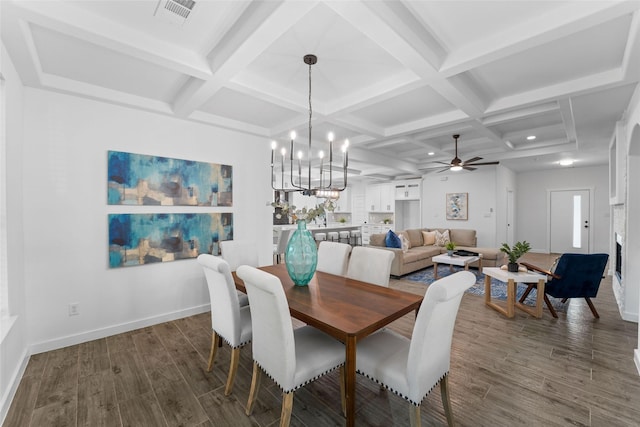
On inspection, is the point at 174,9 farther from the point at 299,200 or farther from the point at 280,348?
the point at 299,200

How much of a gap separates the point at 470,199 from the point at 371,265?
627 cm

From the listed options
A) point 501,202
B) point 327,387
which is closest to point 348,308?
point 327,387

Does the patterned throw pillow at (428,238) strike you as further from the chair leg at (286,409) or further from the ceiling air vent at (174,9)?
the ceiling air vent at (174,9)

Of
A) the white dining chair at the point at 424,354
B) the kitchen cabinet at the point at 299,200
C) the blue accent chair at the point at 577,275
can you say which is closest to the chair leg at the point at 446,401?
the white dining chair at the point at 424,354

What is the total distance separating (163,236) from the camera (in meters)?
3.37

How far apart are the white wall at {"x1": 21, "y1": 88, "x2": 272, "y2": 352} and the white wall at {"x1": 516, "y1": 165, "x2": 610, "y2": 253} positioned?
30.3 ft

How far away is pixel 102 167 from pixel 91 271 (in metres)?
1.10

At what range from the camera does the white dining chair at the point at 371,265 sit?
2.50 metres

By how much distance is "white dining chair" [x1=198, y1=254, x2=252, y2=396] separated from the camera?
1.98 m

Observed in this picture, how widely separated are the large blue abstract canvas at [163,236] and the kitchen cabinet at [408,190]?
21.3 feet

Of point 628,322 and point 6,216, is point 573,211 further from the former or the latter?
point 6,216

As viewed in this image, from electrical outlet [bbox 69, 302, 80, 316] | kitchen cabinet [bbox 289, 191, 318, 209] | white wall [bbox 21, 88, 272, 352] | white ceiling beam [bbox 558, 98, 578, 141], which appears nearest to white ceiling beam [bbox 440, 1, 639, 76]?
white ceiling beam [bbox 558, 98, 578, 141]

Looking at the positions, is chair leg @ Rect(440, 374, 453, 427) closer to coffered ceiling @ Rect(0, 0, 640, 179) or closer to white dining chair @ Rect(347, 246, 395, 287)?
white dining chair @ Rect(347, 246, 395, 287)

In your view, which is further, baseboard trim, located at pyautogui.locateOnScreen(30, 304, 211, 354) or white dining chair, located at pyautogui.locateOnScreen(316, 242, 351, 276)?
white dining chair, located at pyautogui.locateOnScreen(316, 242, 351, 276)
